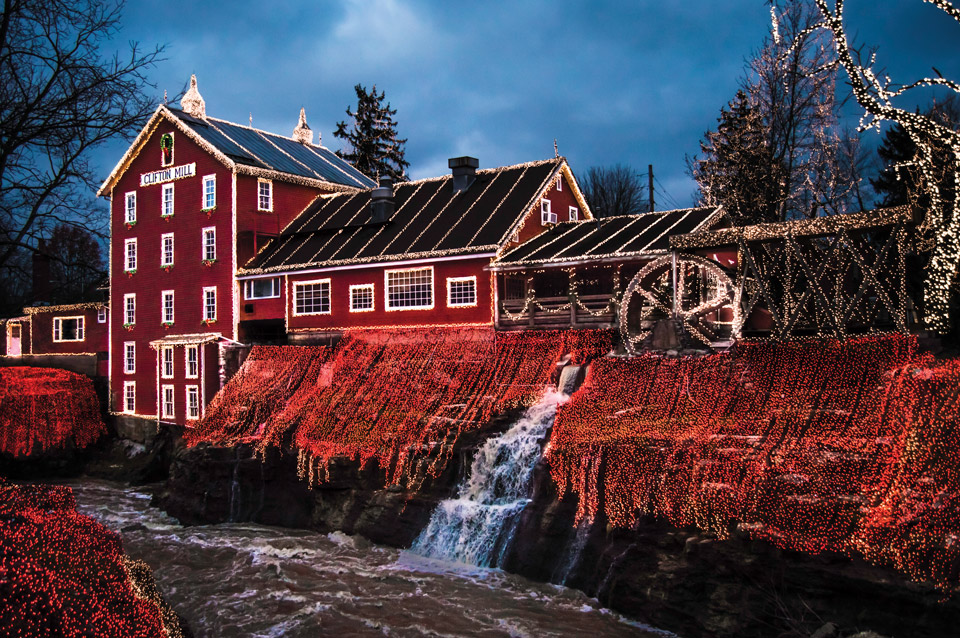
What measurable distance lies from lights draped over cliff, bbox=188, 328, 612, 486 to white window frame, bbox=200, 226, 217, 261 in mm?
5634

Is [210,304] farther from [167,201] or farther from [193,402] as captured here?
[167,201]

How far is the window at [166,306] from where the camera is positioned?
115ft

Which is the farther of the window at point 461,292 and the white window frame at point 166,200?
the white window frame at point 166,200

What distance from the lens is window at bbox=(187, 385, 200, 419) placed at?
3269 cm

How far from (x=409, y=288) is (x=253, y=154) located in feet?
36.4

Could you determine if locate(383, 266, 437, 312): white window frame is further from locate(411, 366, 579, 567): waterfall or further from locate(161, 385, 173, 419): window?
locate(161, 385, 173, 419): window

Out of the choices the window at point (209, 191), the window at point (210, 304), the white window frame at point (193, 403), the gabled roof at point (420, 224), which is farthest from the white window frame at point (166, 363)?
the window at point (209, 191)

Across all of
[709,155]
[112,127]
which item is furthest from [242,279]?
[709,155]

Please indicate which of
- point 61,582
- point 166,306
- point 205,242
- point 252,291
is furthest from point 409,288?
point 61,582

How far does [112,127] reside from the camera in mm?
12062

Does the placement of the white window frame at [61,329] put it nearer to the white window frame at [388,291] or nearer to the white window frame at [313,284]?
the white window frame at [313,284]

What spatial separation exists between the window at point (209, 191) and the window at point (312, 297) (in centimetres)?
537

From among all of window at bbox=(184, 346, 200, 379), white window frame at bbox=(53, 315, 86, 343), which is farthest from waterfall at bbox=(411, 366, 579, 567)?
white window frame at bbox=(53, 315, 86, 343)

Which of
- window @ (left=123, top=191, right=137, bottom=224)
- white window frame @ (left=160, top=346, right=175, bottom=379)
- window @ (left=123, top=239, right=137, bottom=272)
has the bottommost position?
white window frame @ (left=160, top=346, right=175, bottom=379)
